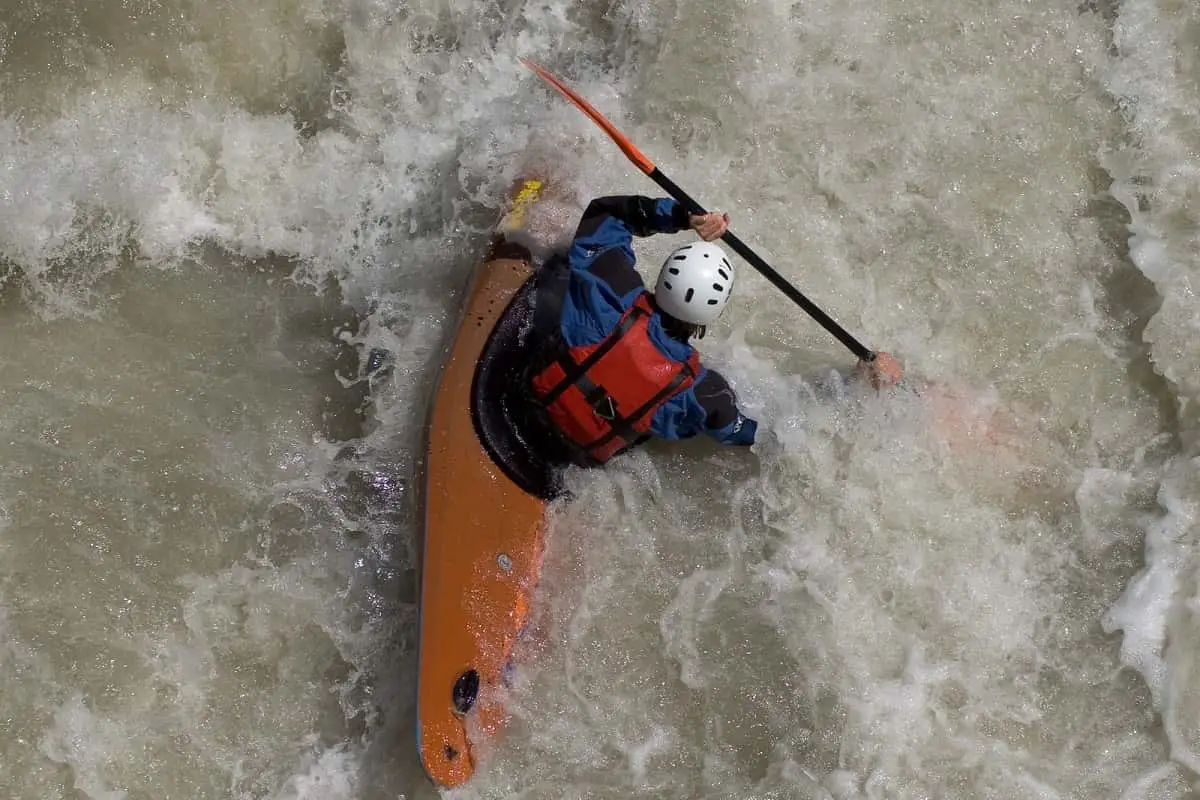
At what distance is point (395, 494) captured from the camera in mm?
4309

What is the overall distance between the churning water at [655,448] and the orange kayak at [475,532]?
6.1 inches

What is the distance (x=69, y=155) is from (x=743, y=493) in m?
3.96

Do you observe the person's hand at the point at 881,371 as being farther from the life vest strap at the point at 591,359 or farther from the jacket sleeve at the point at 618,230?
the life vest strap at the point at 591,359

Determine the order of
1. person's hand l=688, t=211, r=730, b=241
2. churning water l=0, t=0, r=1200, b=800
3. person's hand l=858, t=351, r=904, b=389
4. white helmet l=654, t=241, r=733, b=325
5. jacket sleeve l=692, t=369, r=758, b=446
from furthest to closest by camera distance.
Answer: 1. person's hand l=858, t=351, r=904, b=389
2. churning water l=0, t=0, r=1200, b=800
3. person's hand l=688, t=211, r=730, b=241
4. jacket sleeve l=692, t=369, r=758, b=446
5. white helmet l=654, t=241, r=733, b=325

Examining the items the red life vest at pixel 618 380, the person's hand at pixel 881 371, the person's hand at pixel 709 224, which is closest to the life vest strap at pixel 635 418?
the red life vest at pixel 618 380

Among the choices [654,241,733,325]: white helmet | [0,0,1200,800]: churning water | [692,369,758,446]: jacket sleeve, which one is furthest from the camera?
[0,0,1200,800]: churning water

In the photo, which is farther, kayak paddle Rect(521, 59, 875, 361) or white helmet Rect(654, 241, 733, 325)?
kayak paddle Rect(521, 59, 875, 361)

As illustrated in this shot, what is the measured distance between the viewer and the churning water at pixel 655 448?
3.97 meters

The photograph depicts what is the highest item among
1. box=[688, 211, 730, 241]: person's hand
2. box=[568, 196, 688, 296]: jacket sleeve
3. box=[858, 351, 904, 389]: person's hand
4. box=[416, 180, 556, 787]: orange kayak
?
box=[688, 211, 730, 241]: person's hand

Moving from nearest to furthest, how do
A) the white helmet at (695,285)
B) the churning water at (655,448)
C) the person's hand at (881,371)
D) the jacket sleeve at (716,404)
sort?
the white helmet at (695,285) < the jacket sleeve at (716,404) < the churning water at (655,448) < the person's hand at (881,371)

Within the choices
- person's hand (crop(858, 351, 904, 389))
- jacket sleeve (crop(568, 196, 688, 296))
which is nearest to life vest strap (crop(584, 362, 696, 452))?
jacket sleeve (crop(568, 196, 688, 296))

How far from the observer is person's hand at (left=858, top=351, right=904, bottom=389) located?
4227 millimetres

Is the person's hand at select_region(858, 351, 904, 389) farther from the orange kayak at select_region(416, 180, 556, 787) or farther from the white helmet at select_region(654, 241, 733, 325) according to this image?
the orange kayak at select_region(416, 180, 556, 787)

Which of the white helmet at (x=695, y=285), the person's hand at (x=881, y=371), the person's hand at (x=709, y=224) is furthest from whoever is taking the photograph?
the person's hand at (x=881, y=371)
